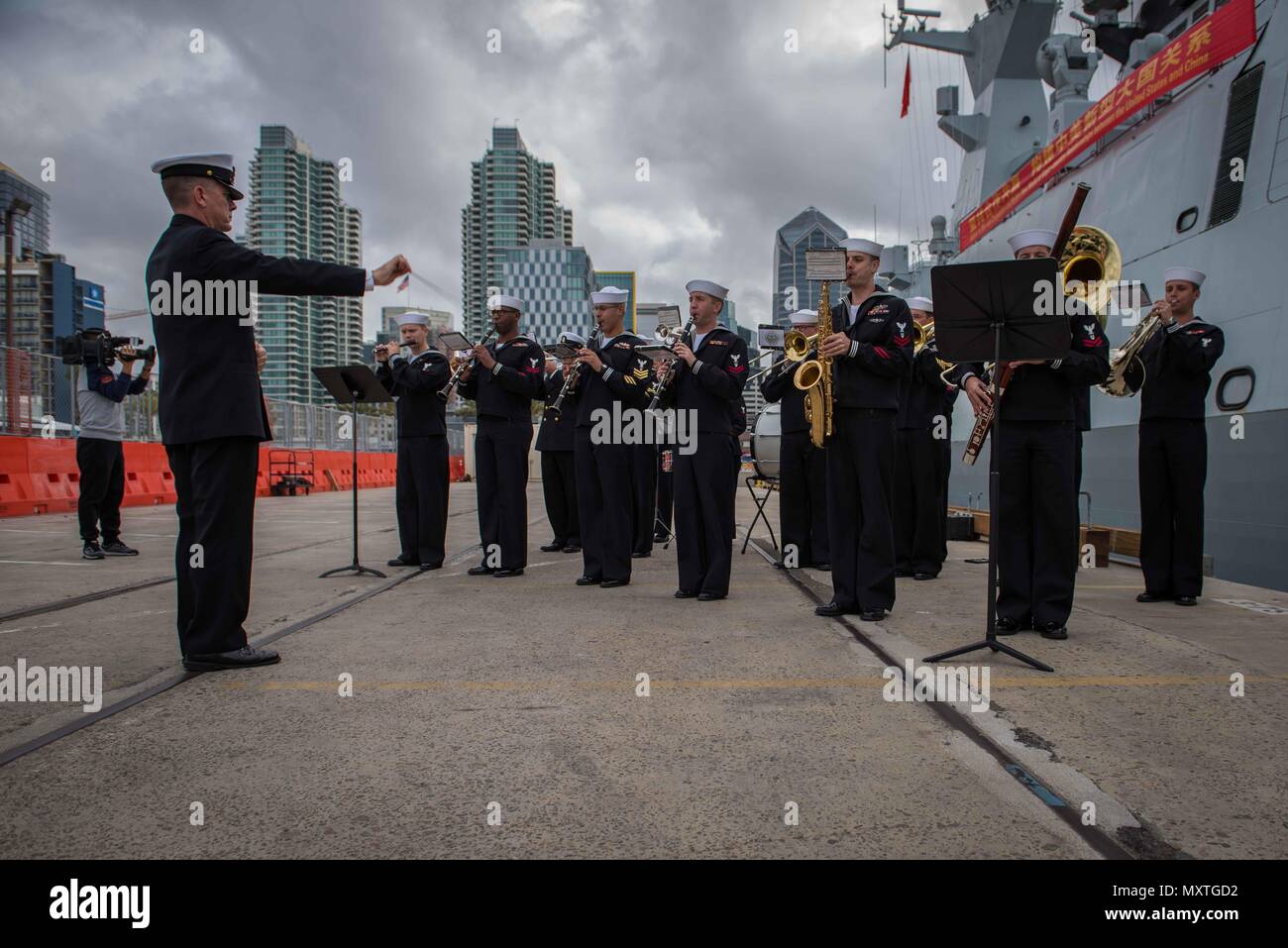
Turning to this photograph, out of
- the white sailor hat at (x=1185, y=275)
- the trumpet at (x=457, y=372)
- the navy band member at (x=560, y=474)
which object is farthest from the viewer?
the navy band member at (x=560, y=474)

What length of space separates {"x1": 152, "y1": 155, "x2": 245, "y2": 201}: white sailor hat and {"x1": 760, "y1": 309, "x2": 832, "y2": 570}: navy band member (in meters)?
5.06

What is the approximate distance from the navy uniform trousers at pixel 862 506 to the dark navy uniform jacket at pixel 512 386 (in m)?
2.79

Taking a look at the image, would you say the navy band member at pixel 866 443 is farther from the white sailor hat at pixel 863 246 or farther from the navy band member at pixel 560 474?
the navy band member at pixel 560 474

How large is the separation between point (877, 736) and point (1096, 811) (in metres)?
0.72

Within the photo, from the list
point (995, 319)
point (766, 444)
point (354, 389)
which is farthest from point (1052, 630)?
point (766, 444)

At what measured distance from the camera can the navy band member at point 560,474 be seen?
8961 millimetres

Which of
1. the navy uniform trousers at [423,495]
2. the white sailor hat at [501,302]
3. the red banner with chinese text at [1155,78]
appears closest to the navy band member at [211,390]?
the white sailor hat at [501,302]

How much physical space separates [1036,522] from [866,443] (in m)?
1.05

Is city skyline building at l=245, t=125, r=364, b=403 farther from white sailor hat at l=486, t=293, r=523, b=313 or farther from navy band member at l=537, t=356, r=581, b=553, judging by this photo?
white sailor hat at l=486, t=293, r=523, b=313

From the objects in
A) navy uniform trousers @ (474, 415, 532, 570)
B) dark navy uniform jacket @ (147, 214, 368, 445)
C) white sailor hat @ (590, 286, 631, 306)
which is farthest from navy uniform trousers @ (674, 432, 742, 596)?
dark navy uniform jacket @ (147, 214, 368, 445)

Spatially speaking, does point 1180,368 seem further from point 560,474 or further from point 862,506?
point 560,474

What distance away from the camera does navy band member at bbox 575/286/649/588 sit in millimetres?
6406
